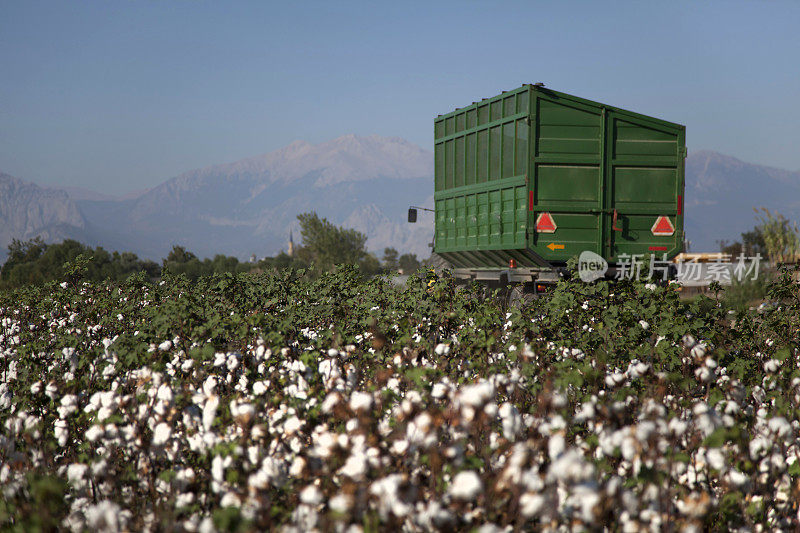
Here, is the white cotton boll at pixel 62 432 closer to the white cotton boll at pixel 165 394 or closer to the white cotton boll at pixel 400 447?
the white cotton boll at pixel 165 394

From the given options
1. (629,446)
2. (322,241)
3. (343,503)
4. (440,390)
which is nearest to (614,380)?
(440,390)

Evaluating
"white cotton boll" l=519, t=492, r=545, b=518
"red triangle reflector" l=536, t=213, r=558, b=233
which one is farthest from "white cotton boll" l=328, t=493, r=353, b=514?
"red triangle reflector" l=536, t=213, r=558, b=233

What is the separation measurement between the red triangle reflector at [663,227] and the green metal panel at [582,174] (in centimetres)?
9

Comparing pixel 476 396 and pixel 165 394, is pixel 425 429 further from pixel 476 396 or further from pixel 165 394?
pixel 165 394

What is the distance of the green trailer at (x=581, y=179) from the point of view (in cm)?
1151

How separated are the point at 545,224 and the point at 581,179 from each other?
991 mm

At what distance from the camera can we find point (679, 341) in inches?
218

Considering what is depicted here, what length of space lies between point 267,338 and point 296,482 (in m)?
1.52

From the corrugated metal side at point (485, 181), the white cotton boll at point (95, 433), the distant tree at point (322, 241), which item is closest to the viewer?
the white cotton boll at point (95, 433)

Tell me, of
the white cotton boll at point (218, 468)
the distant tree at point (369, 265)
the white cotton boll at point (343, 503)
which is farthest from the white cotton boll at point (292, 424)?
the distant tree at point (369, 265)

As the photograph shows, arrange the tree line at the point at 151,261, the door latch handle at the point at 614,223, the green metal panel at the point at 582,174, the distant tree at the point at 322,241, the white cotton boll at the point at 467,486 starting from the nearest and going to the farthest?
1. the white cotton boll at the point at 467,486
2. the green metal panel at the point at 582,174
3. the door latch handle at the point at 614,223
4. the tree line at the point at 151,261
5. the distant tree at the point at 322,241

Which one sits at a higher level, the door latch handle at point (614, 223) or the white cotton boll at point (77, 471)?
the door latch handle at point (614, 223)

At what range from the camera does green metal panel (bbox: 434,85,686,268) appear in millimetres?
11500

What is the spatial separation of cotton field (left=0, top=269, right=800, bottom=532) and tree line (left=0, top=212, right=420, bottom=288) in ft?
13.0
